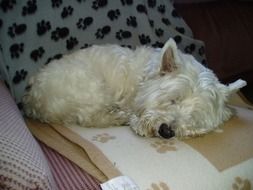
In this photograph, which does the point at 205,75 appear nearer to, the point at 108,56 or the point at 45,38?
the point at 108,56

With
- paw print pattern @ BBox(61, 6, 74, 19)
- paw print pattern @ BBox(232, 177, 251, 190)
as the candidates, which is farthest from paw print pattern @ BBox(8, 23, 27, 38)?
paw print pattern @ BBox(232, 177, 251, 190)

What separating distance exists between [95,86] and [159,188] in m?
0.82

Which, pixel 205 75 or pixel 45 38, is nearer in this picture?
pixel 205 75

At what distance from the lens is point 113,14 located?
240 centimetres

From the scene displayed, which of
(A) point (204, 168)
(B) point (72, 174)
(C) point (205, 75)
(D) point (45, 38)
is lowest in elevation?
(A) point (204, 168)

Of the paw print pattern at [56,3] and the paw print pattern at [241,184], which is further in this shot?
the paw print pattern at [56,3]

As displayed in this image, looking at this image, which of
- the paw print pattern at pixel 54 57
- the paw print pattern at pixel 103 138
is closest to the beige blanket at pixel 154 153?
the paw print pattern at pixel 103 138

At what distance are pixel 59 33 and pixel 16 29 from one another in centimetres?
25

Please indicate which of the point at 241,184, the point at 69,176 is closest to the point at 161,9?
the point at 241,184

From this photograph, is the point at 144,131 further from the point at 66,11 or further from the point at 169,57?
the point at 66,11

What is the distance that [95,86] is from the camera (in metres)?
2.15

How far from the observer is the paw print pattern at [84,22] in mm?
2290

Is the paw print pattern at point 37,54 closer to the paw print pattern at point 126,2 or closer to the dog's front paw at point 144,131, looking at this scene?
the paw print pattern at point 126,2

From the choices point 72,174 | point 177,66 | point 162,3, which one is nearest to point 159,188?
point 72,174
